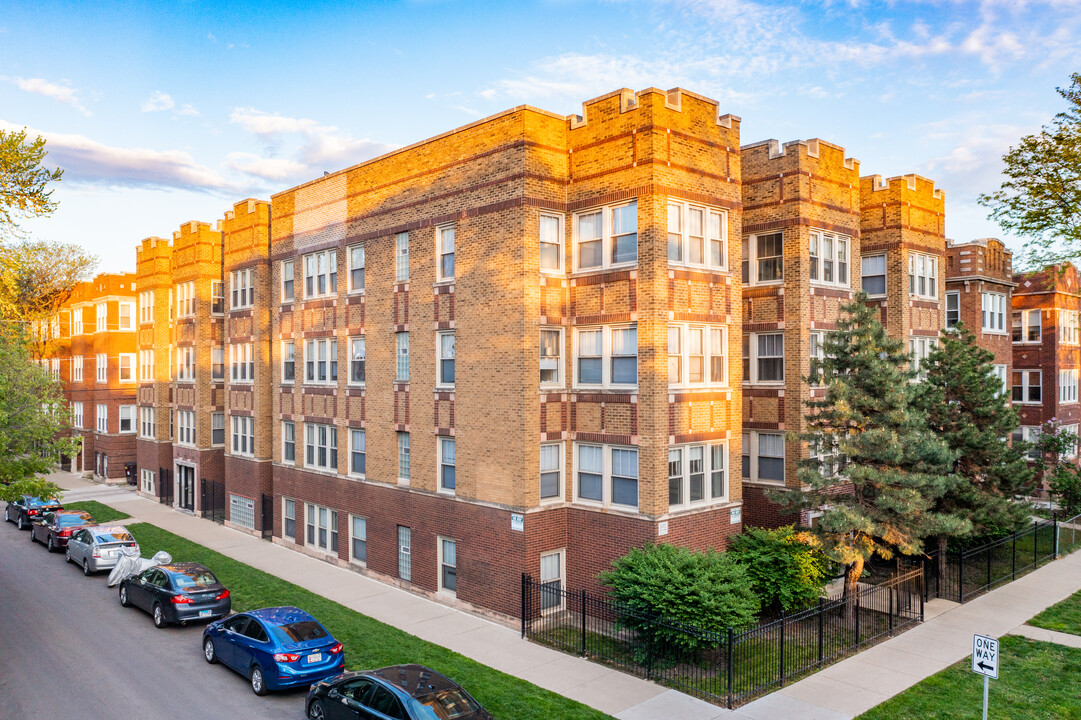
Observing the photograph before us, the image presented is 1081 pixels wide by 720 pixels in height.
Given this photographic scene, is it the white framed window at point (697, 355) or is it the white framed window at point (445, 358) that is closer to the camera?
the white framed window at point (697, 355)

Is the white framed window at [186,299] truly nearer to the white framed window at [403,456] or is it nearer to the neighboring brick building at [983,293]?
the white framed window at [403,456]

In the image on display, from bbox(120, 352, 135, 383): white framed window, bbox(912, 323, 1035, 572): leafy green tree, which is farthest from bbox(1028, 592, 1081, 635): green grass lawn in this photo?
bbox(120, 352, 135, 383): white framed window

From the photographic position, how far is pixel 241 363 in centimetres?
3434

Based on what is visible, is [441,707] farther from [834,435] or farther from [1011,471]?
[1011,471]

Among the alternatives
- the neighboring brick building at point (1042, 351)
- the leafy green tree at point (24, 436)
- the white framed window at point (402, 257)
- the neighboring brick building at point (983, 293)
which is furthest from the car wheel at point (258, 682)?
the neighboring brick building at point (1042, 351)

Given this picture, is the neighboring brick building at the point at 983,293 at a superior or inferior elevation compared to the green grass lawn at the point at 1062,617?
superior

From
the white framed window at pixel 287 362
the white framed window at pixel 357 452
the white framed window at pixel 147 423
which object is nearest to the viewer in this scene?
the white framed window at pixel 357 452

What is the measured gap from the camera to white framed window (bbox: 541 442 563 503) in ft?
67.8

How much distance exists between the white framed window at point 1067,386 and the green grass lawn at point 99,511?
48.9m

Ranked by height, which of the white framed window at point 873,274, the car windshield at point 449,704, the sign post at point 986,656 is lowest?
the car windshield at point 449,704

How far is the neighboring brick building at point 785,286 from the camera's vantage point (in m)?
23.6

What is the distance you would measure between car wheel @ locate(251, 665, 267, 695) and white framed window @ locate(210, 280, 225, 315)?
86.5 feet

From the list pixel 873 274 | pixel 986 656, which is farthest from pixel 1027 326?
pixel 986 656

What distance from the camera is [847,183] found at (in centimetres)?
2545
